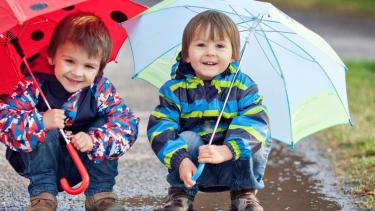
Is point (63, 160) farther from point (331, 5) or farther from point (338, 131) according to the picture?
point (331, 5)

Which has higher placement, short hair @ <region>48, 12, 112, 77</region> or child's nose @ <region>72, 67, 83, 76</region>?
short hair @ <region>48, 12, 112, 77</region>

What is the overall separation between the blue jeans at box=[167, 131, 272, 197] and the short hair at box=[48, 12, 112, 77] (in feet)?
1.95

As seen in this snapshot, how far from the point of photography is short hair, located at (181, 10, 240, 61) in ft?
14.5

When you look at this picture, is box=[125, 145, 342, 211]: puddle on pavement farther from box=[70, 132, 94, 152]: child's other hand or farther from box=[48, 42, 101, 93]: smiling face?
box=[48, 42, 101, 93]: smiling face

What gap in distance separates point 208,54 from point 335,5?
587 inches

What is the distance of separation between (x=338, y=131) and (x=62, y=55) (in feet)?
10.1

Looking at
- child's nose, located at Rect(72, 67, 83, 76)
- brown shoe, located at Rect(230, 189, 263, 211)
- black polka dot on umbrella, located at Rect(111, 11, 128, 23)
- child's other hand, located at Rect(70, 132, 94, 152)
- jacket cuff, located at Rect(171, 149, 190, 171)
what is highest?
black polka dot on umbrella, located at Rect(111, 11, 128, 23)

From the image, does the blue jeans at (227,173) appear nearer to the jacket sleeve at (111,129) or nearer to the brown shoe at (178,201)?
the brown shoe at (178,201)

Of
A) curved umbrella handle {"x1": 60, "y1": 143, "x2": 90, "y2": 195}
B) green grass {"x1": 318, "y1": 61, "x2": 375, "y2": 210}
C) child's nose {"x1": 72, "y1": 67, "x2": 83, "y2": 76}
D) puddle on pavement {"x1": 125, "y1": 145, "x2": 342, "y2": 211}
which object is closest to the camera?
curved umbrella handle {"x1": 60, "y1": 143, "x2": 90, "y2": 195}

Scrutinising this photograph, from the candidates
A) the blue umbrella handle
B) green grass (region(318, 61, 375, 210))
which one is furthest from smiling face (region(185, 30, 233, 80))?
green grass (region(318, 61, 375, 210))

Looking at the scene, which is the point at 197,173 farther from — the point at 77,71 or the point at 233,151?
the point at 77,71

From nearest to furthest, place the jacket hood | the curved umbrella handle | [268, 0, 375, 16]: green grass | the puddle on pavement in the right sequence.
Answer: the curved umbrella handle
the jacket hood
the puddle on pavement
[268, 0, 375, 16]: green grass

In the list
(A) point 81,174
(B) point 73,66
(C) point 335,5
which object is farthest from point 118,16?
(C) point 335,5

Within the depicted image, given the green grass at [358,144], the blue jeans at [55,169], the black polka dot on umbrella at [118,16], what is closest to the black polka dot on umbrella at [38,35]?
the black polka dot on umbrella at [118,16]
